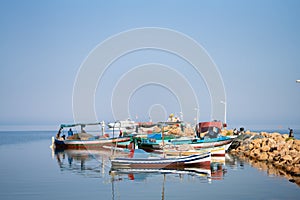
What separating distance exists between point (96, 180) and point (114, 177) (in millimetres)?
1579

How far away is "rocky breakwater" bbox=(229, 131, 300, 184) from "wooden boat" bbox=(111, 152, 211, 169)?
6.84 m

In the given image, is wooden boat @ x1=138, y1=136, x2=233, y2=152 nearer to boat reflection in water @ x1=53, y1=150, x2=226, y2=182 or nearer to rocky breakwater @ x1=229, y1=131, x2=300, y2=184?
rocky breakwater @ x1=229, y1=131, x2=300, y2=184

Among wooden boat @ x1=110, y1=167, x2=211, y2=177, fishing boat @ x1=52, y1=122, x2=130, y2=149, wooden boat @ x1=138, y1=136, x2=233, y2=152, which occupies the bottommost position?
fishing boat @ x1=52, y1=122, x2=130, y2=149

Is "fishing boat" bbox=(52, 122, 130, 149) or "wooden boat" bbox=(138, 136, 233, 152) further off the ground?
"wooden boat" bbox=(138, 136, 233, 152)

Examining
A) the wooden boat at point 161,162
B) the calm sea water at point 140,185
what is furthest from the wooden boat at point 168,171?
the calm sea water at point 140,185

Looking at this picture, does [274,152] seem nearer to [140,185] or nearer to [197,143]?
[197,143]

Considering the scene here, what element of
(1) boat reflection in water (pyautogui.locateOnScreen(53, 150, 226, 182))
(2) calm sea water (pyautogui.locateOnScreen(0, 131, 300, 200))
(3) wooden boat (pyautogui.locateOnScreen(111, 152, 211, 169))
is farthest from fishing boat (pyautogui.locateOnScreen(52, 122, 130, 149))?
(3) wooden boat (pyautogui.locateOnScreen(111, 152, 211, 169))

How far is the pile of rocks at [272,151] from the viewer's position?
1433 inches

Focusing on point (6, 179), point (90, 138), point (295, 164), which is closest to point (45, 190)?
point (6, 179)

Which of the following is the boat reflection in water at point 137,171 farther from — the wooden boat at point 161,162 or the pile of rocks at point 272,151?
the pile of rocks at point 272,151

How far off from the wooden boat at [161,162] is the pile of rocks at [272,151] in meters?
7.14

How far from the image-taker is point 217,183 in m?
29.8

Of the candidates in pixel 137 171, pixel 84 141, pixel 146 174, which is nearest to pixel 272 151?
pixel 137 171

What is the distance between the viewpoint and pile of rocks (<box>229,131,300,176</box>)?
36.4 meters
